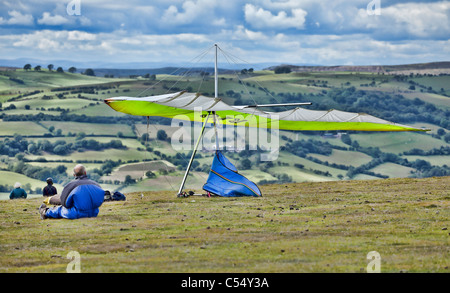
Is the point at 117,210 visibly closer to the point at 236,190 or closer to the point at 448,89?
the point at 236,190

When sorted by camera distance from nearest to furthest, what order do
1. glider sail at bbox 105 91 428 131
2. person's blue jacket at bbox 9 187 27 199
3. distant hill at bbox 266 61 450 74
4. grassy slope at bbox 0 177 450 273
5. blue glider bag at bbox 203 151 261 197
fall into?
grassy slope at bbox 0 177 450 273
glider sail at bbox 105 91 428 131
blue glider bag at bbox 203 151 261 197
person's blue jacket at bbox 9 187 27 199
distant hill at bbox 266 61 450 74

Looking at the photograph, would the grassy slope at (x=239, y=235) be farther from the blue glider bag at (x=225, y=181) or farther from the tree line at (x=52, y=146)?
the tree line at (x=52, y=146)

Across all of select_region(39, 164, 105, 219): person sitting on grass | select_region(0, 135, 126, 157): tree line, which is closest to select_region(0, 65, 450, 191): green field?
select_region(0, 135, 126, 157): tree line

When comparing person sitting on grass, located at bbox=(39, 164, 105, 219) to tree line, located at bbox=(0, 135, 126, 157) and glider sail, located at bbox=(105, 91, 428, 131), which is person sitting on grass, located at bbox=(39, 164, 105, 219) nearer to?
glider sail, located at bbox=(105, 91, 428, 131)

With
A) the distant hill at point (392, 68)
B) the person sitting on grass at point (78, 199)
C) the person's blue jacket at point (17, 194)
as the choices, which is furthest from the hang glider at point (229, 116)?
the distant hill at point (392, 68)

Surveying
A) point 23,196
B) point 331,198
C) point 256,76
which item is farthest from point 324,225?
point 256,76

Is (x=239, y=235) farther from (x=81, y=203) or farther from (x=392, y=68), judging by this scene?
(x=392, y=68)

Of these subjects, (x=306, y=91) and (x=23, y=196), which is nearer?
(x=23, y=196)
